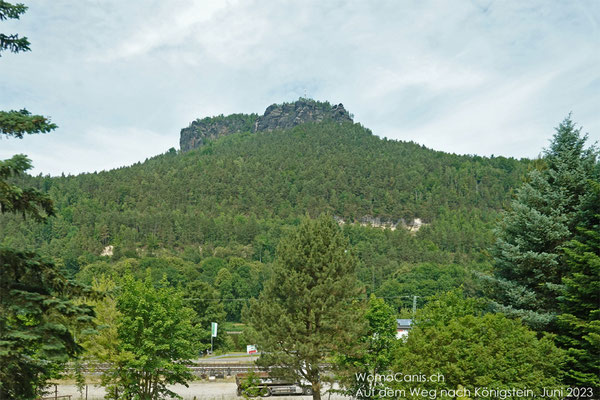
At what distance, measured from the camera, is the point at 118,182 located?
18100 cm

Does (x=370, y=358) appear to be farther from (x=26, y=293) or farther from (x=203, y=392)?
(x=26, y=293)

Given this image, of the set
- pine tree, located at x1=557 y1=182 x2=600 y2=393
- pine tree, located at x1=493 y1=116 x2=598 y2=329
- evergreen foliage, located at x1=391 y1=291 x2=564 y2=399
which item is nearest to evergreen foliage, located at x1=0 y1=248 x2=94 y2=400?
evergreen foliage, located at x1=391 y1=291 x2=564 y2=399

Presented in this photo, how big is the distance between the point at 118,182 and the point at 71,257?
2901 inches

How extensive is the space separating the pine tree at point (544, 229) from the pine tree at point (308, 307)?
7655 millimetres

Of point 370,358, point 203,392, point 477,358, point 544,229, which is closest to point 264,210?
point 203,392

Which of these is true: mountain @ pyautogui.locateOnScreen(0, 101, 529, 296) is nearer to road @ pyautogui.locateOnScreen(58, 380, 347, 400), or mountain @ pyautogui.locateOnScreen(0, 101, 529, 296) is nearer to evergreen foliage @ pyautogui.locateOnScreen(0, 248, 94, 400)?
road @ pyautogui.locateOnScreen(58, 380, 347, 400)

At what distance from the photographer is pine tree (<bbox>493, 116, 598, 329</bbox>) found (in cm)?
2075

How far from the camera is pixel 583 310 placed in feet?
60.9

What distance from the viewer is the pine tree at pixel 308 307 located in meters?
21.0

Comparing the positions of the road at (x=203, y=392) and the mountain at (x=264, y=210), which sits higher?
the mountain at (x=264, y=210)

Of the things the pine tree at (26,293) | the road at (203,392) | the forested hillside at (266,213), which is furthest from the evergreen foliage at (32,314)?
the forested hillside at (266,213)

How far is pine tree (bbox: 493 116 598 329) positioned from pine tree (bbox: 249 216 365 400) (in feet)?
25.1

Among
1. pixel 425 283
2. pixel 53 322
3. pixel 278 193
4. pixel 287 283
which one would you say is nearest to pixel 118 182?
pixel 278 193

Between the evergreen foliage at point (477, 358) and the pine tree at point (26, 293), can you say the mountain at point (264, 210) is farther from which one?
the pine tree at point (26, 293)
